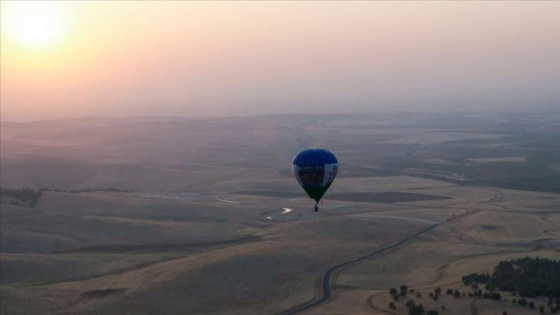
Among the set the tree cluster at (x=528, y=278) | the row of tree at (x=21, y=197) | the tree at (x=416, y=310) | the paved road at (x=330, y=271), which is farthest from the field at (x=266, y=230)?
the tree cluster at (x=528, y=278)

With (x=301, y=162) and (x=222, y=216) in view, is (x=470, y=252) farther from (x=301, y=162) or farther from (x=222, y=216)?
(x=222, y=216)

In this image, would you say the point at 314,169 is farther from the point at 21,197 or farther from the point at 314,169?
the point at 21,197

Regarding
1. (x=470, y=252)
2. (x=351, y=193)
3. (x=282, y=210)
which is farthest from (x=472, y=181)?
(x=470, y=252)

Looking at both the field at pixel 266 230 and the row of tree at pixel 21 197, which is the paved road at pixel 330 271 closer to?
the field at pixel 266 230

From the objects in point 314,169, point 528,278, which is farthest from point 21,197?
point 528,278

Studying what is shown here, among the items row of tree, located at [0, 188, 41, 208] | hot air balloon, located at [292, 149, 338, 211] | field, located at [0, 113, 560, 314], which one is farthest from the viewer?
row of tree, located at [0, 188, 41, 208]

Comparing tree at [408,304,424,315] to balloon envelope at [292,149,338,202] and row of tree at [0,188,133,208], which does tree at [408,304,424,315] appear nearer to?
balloon envelope at [292,149,338,202]

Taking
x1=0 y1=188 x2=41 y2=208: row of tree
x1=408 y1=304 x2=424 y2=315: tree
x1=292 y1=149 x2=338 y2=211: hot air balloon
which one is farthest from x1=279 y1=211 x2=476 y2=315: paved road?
x1=0 y1=188 x2=41 y2=208: row of tree
